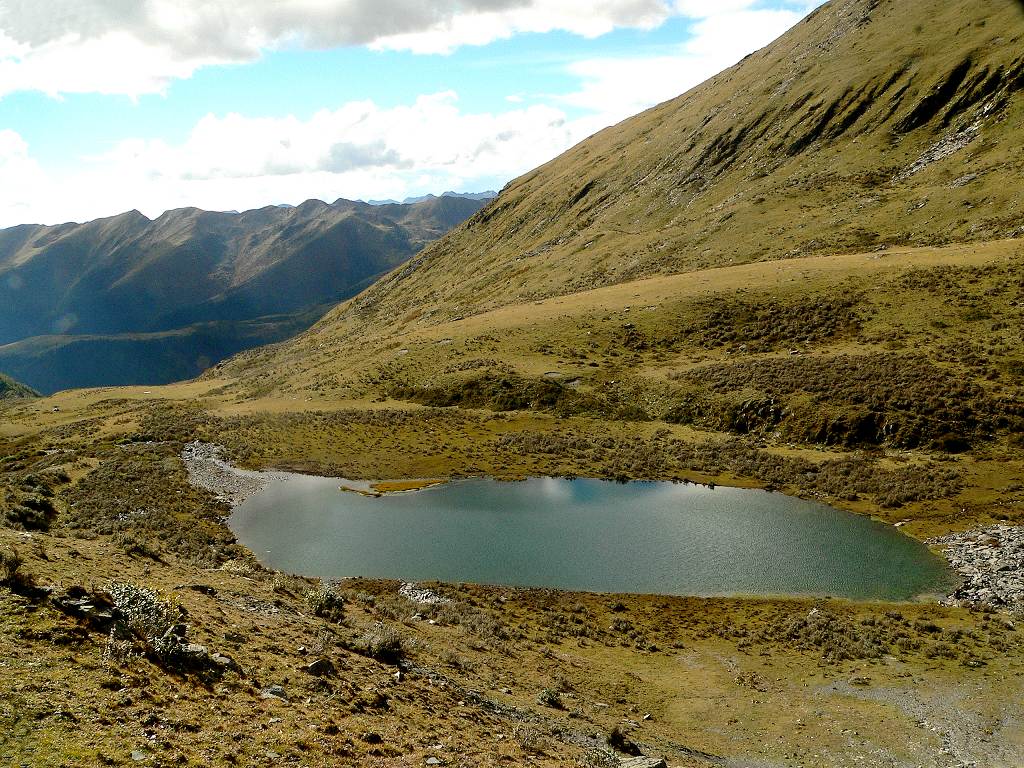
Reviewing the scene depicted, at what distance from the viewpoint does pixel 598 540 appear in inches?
1886

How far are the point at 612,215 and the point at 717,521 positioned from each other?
13214 centimetres

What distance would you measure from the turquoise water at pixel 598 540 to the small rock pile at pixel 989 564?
4.42ft

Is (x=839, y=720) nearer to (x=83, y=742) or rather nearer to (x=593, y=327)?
(x=83, y=742)

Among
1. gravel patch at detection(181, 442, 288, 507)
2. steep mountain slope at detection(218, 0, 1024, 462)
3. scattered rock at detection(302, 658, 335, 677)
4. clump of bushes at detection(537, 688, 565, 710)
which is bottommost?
clump of bushes at detection(537, 688, 565, 710)

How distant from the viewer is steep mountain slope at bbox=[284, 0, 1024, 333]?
114 metres

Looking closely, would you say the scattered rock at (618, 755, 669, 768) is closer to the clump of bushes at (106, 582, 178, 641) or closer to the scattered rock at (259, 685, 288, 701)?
the scattered rock at (259, 685, 288, 701)

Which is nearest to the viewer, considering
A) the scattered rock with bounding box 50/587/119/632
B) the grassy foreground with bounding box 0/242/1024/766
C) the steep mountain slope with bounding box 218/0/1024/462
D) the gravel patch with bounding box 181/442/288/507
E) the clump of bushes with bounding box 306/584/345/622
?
the grassy foreground with bounding box 0/242/1024/766

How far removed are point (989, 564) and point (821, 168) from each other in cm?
12381

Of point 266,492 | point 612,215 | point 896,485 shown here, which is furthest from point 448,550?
point 612,215

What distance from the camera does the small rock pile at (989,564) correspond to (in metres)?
36.2

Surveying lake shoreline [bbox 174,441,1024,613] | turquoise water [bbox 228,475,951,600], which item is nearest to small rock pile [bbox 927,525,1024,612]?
lake shoreline [bbox 174,441,1024,613]

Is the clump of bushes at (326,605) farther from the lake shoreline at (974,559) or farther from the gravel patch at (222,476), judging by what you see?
the gravel patch at (222,476)

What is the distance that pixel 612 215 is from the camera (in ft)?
556

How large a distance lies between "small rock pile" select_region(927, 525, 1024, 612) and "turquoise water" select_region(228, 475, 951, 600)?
4.42 feet
